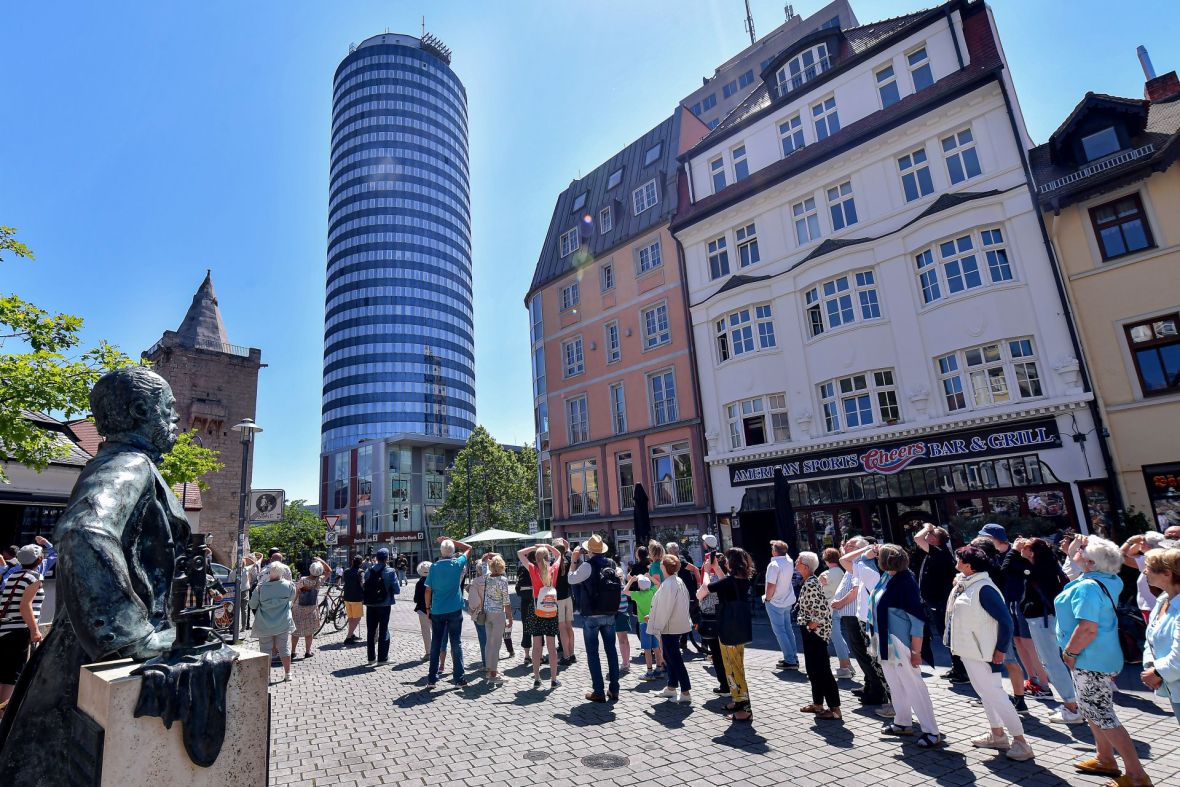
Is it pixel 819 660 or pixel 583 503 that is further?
pixel 583 503

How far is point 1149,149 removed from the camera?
14.6 meters

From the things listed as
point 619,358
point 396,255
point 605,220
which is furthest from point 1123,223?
point 396,255

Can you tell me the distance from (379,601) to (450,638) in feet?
8.85

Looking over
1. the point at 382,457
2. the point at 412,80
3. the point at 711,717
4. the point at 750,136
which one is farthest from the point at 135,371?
the point at 412,80

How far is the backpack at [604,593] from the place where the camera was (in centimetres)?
803

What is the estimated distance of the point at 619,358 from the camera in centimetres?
2795

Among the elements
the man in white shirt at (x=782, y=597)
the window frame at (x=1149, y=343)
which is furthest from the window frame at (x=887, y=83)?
the man in white shirt at (x=782, y=597)

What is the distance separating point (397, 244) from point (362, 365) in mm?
20853

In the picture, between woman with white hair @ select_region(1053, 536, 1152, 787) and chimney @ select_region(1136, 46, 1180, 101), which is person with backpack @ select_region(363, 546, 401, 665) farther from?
chimney @ select_region(1136, 46, 1180, 101)

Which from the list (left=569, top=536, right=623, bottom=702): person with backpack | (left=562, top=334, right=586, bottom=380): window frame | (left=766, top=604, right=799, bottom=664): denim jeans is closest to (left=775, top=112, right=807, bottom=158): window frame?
(left=562, top=334, right=586, bottom=380): window frame

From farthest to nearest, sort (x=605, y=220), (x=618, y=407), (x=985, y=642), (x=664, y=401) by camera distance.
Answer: (x=605, y=220) → (x=618, y=407) → (x=664, y=401) → (x=985, y=642)

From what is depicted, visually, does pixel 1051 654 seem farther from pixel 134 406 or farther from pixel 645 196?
pixel 645 196

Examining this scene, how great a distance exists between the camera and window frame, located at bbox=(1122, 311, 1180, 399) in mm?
14344

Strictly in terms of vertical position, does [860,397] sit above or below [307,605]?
above
